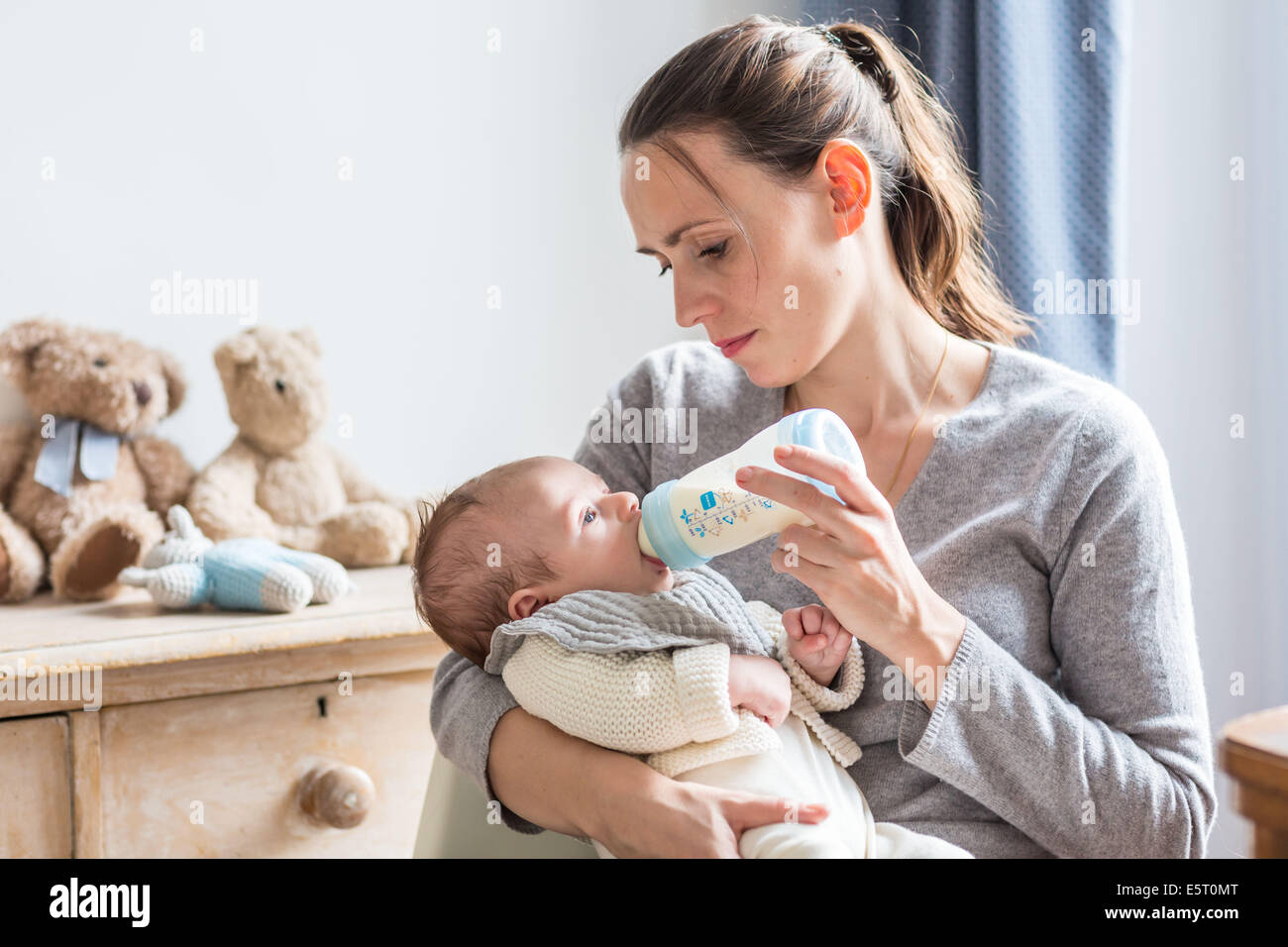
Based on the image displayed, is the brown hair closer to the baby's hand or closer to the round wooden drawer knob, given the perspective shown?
the baby's hand

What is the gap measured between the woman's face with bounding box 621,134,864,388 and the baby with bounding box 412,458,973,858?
0.22 m

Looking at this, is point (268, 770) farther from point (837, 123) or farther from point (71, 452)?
point (837, 123)

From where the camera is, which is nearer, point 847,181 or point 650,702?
point 650,702

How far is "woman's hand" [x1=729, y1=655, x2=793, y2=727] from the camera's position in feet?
3.13

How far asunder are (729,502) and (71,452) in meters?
1.03

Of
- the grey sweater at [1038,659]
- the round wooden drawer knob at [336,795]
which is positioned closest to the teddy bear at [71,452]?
the round wooden drawer knob at [336,795]

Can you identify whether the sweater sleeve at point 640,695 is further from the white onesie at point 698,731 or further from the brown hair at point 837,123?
the brown hair at point 837,123

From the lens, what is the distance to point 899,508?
1.14 metres

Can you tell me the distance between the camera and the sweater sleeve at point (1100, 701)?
3.19ft

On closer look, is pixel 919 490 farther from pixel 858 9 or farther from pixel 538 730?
pixel 858 9

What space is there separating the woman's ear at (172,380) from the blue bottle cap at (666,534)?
903 mm

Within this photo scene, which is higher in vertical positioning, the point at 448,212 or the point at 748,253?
the point at 448,212

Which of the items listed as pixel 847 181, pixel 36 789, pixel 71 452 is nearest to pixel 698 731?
pixel 847 181

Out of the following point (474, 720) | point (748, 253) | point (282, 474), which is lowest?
point (474, 720)
